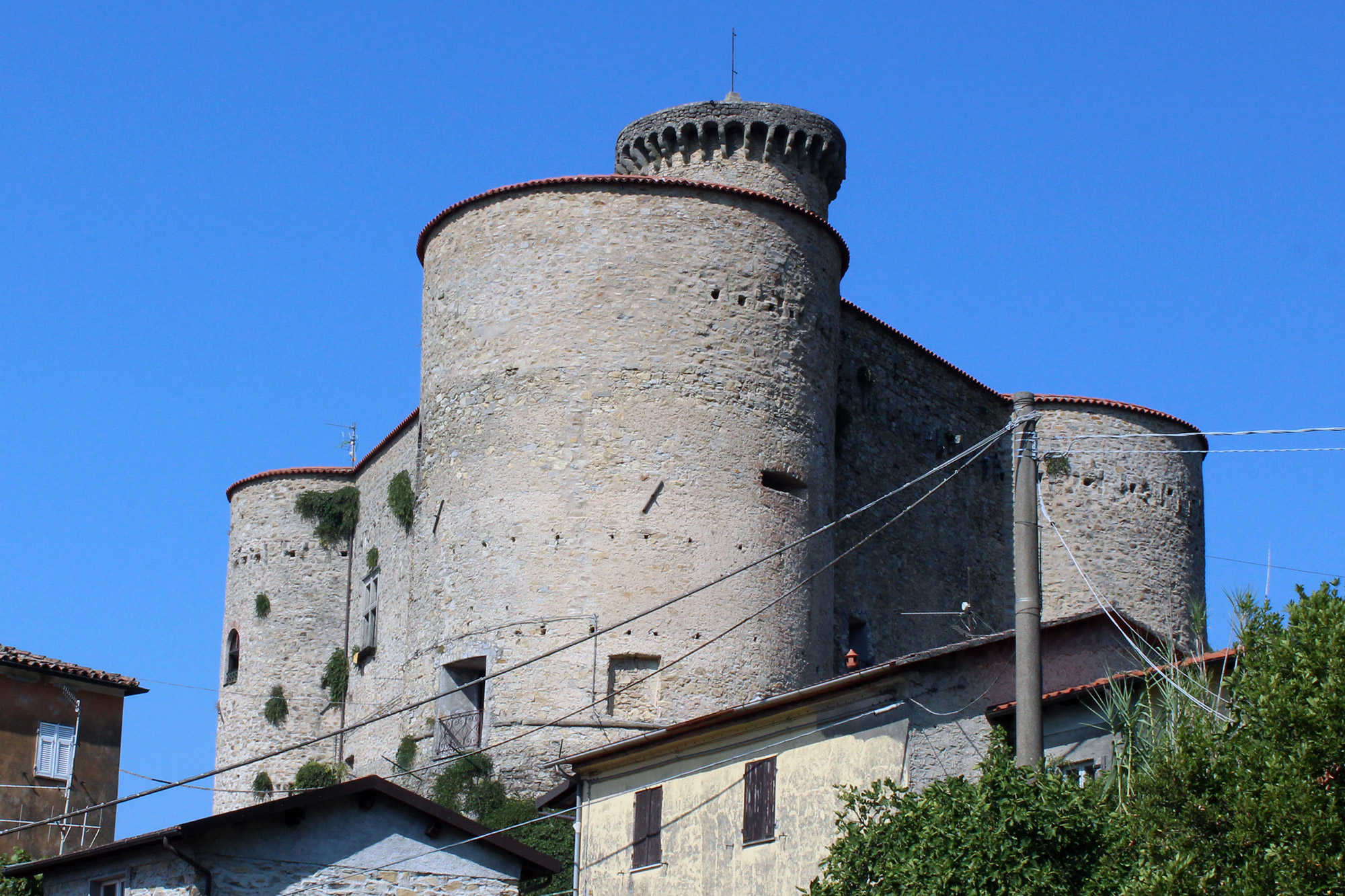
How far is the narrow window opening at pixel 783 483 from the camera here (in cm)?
2772

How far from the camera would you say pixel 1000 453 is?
37.7 m

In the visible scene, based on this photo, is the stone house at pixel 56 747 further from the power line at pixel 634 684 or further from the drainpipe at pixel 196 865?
the drainpipe at pixel 196 865

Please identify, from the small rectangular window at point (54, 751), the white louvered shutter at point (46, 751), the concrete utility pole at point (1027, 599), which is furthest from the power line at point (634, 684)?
the concrete utility pole at point (1027, 599)

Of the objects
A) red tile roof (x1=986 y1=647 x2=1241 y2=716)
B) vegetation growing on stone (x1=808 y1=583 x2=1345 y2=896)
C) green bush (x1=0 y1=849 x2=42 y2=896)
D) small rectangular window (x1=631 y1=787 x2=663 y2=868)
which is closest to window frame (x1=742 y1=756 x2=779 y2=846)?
small rectangular window (x1=631 y1=787 x2=663 y2=868)

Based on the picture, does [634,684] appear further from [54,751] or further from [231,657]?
[231,657]

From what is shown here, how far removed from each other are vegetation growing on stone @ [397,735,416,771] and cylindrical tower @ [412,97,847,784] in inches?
62.4

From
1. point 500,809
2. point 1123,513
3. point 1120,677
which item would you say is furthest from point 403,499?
point 1120,677

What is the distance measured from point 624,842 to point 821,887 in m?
5.60

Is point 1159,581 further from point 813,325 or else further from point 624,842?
point 624,842

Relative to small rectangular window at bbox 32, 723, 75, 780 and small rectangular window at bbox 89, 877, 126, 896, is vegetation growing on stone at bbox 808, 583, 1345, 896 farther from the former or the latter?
small rectangular window at bbox 32, 723, 75, 780

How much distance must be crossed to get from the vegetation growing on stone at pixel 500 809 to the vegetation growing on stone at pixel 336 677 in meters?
11.0

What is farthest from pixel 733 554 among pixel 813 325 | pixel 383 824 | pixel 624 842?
pixel 383 824

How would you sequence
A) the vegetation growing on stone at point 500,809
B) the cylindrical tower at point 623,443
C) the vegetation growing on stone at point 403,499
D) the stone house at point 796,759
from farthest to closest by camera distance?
the vegetation growing on stone at point 403,499 < the cylindrical tower at point 623,443 < the vegetation growing on stone at point 500,809 < the stone house at point 796,759

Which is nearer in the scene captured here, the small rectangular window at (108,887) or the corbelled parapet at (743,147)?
the small rectangular window at (108,887)
